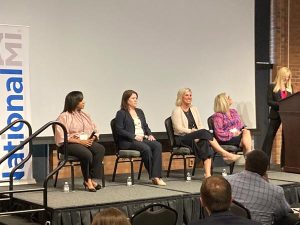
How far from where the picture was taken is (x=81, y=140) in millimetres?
6082

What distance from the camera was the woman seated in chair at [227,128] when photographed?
7.25m

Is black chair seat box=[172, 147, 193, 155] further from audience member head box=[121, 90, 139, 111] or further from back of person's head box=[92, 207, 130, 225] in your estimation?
back of person's head box=[92, 207, 130, 225]

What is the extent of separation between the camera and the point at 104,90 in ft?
24.2

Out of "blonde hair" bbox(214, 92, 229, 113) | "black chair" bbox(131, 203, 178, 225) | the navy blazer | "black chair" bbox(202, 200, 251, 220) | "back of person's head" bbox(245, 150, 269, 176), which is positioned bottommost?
"black chair" bbox(131, 203, 178, 225)

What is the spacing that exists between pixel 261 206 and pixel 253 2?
5.23 m

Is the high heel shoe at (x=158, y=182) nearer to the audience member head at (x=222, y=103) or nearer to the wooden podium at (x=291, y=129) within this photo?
the audience member head at (x=222, y=103)

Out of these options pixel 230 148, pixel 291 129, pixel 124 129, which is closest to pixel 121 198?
pixel 124 129

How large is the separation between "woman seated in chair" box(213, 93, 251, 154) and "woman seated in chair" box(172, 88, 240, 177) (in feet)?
0.57

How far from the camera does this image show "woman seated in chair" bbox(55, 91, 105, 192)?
5965mm

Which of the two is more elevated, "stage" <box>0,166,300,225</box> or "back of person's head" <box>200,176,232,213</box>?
"back of person's head" <box>200,176,232,213</box>

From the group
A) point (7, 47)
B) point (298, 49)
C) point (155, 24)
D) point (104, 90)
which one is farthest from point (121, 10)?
point (298, 49)

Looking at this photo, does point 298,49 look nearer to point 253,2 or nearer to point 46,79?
point 253,2

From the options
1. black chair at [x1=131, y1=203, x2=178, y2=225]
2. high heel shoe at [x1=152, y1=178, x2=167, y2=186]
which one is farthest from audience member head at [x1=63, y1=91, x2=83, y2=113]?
black chair at [x1=131, y1=203, x2=178, y2=225]

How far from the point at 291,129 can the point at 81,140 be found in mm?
2567
